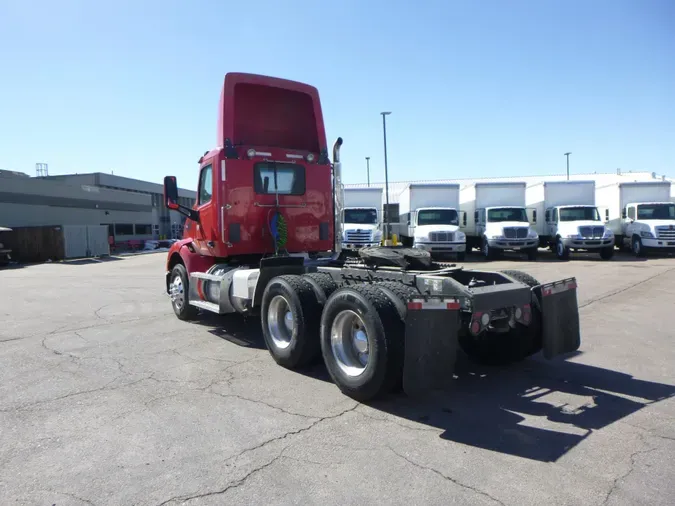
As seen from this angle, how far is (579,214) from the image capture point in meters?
23.5

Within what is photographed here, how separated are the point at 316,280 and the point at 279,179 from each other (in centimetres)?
263

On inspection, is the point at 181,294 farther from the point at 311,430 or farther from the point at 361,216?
the point at 361,216

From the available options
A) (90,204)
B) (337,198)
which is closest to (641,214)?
(337,198)

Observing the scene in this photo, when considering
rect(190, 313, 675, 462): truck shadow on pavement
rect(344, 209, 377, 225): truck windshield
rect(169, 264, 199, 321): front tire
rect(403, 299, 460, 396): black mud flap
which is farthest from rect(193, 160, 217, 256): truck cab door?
rect(344, 209, 377, 225): truck windshield

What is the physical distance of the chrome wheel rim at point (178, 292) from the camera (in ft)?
29.5

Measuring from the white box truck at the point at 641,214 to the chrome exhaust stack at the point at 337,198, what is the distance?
19.2m

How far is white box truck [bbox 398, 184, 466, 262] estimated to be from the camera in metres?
21.6

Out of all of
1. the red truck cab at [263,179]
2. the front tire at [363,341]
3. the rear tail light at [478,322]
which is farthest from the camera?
the red truck cab at [263,179]

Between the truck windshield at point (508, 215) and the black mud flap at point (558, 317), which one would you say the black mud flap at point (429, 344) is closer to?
the black mud flap at point (558, 317)

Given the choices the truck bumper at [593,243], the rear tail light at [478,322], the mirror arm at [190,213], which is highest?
the mirror arm at [190,213]

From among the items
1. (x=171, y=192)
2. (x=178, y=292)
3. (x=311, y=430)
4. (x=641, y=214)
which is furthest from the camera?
(x=641, y=214)

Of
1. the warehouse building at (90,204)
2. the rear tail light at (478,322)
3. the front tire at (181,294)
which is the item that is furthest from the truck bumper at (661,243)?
the warehouse building at (90,204)

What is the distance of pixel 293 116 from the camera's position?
850 cm

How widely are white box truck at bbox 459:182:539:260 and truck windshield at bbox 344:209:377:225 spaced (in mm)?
4165
